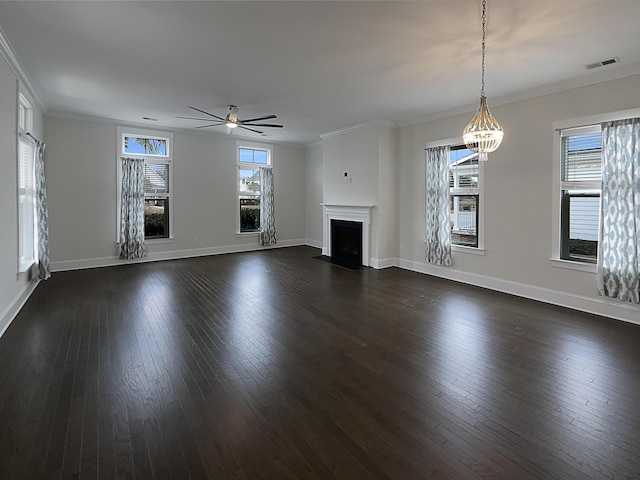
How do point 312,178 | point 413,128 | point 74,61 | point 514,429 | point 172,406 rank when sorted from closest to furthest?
point 514,429
point 172,406
point 74,61
point 413,128
point 312,178

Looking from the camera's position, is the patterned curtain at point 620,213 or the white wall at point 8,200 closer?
the white wall at point 8,200

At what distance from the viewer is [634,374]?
2.72m

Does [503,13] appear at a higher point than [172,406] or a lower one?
higher

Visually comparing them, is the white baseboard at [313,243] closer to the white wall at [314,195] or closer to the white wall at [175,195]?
the white wall at [314,195]

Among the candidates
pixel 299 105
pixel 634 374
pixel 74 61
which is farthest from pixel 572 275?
pixel 74 61

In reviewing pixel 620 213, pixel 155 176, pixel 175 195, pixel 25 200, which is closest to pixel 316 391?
pixel 620 213

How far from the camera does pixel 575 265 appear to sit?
4.37 m

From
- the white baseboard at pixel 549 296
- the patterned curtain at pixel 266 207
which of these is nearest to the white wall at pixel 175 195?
the patterned curtain at pixel 266 207

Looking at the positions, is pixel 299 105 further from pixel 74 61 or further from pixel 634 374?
pixel 634 374

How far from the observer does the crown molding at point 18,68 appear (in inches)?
135

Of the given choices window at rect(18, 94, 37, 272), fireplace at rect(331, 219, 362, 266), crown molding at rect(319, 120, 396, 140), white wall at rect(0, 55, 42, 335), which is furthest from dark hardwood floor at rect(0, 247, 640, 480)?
crown molding at rect(319, 120, 396, 140)

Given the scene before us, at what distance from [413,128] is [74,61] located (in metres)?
5.31

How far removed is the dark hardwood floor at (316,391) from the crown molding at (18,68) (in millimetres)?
2868

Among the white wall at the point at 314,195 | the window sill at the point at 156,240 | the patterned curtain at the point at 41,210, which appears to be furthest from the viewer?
the white wall at the point at 314,195
